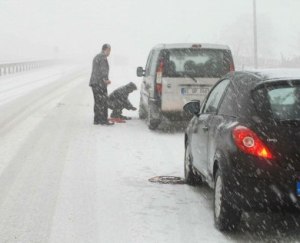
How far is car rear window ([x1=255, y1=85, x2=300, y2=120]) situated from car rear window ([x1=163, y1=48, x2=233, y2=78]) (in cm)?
669

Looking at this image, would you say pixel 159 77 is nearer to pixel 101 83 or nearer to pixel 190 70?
pixel 190 70

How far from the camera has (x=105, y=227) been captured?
6094 millimetres

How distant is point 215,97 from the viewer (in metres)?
7.26

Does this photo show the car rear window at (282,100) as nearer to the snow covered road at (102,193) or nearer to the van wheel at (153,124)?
the snow covered road at (102,193)

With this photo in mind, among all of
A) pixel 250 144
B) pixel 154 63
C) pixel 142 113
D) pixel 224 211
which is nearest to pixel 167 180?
pixel 224 211

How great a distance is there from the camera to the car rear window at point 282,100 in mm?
5699

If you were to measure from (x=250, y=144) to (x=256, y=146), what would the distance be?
A: 6cm

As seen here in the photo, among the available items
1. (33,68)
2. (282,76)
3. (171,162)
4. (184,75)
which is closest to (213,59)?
(184,75)

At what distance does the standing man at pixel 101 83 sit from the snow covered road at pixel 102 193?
92cm

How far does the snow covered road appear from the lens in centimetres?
591

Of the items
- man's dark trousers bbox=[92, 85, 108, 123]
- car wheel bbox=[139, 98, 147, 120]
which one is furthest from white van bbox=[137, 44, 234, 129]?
car wheel bbox=[139, 98, 147, 120]

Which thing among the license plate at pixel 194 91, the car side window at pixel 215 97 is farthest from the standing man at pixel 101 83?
the car side window at pixel 215 97

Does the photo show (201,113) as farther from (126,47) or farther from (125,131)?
(126,47)

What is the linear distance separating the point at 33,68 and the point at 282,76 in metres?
51.5
